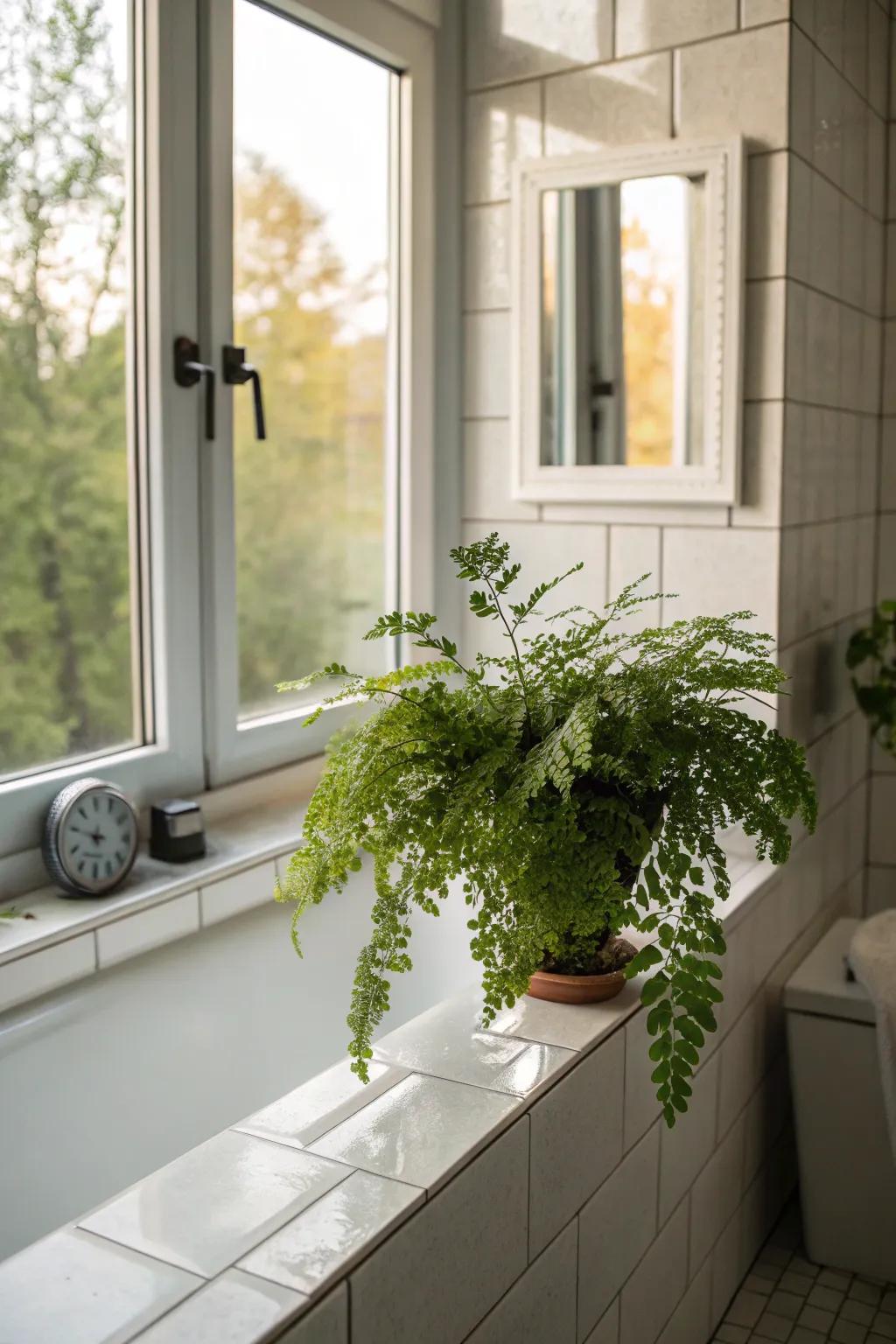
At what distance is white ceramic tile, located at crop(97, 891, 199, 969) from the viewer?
67.4 inches

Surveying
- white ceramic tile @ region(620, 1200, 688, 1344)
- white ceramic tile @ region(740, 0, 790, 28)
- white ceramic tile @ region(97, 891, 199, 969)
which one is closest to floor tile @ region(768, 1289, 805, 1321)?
white ceramic tile @ region(620, 1200, 688, 1344)

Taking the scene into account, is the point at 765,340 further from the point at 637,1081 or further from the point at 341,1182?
the point at 341,1182

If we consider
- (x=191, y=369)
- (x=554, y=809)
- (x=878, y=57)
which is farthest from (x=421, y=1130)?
(x=878, y=57)

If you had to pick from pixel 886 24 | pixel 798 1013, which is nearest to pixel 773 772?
pixel 798 1013

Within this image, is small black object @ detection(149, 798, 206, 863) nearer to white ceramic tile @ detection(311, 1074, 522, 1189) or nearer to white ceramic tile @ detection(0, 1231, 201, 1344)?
white ceramic tile @ detection(311, 1074, 522, 1189)

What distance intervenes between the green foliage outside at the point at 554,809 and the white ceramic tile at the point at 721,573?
2.16ft

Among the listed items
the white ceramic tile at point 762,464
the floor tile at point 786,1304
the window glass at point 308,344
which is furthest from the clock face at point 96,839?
the floor tile at point 786,1304

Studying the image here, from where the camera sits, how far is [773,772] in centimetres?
138

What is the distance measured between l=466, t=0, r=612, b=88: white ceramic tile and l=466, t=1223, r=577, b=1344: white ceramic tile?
180 cm

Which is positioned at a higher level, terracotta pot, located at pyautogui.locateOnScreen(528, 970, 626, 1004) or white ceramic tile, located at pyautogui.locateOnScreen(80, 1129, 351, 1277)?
terracotta pot, located at pyautogui.locateOnScreen(528, 970, 626, 1004)

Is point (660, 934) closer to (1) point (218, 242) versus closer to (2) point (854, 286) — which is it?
(1) point (218, 242)

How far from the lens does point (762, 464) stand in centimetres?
206

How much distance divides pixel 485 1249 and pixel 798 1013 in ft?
3.21

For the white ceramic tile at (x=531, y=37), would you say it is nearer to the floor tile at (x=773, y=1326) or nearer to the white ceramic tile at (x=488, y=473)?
the white ceramic tile at (x=488, y=473)
